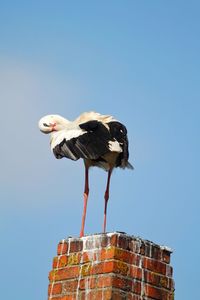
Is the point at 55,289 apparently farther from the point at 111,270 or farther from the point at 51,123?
the point at 51,123

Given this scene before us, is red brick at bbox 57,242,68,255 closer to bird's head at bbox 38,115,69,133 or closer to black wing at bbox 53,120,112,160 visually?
black wing at bbox 53,120,112,160

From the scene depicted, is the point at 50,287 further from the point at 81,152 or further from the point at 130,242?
the point at 81,152

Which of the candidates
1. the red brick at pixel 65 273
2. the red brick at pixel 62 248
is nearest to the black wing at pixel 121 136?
the red brick at pixel 62 248

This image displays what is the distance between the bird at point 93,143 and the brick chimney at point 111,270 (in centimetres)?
134

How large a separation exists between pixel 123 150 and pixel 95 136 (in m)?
0.42

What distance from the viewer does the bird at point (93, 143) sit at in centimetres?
661

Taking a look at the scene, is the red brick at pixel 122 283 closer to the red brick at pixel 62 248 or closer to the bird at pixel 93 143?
the red brick at pixel 62 248

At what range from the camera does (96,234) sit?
486 centimetres

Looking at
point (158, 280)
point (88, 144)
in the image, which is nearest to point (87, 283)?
point (158, 280)

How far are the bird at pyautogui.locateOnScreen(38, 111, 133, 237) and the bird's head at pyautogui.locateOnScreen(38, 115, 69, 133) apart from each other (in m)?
0.16

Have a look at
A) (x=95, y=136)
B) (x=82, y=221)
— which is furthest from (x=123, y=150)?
(x=82, y=221)

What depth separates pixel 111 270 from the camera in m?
4.57

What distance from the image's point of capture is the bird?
6605 millimetres

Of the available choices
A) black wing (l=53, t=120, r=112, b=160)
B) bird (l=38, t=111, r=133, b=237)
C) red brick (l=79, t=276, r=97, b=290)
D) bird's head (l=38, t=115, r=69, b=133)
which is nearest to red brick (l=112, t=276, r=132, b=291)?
red brick (l=79, t=276, r=97, b=290)
